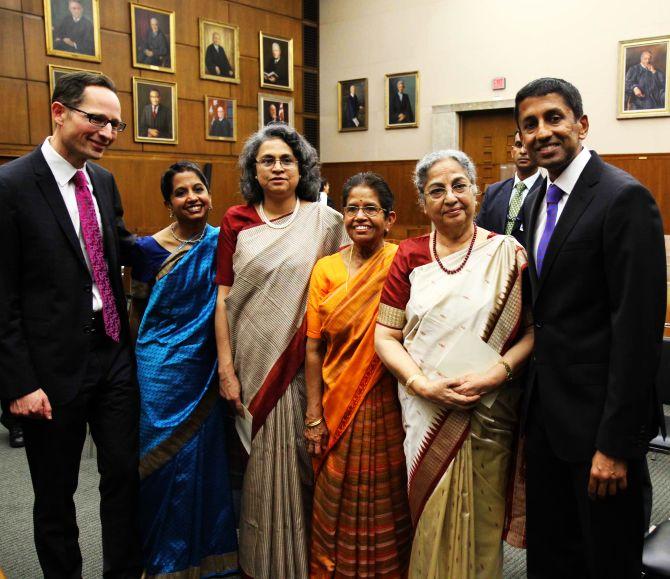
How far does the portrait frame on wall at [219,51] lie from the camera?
928cm

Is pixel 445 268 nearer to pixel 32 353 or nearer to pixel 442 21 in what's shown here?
pixel 32 353

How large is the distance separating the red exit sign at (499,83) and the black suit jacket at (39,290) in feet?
26.9

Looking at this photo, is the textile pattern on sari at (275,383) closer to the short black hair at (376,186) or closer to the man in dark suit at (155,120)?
the short black hair at (376,186)

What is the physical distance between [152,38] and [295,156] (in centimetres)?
741

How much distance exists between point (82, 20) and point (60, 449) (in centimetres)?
745

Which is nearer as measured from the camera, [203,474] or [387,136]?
[203,474]

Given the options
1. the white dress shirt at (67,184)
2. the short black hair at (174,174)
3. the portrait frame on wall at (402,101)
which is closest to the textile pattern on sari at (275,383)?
the short black hair at (174,174)

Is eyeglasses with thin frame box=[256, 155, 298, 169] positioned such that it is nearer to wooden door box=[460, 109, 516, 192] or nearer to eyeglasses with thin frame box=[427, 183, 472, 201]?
eyeglasses with thin frame box=[427, 183, 472, 201]

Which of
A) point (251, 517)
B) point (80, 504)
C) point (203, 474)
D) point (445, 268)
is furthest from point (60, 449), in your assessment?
point (445, 268)

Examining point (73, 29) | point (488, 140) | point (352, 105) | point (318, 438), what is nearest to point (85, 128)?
point (318, 438)

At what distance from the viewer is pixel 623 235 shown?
4.87 feet

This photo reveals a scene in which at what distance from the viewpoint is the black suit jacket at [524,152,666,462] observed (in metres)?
1.48

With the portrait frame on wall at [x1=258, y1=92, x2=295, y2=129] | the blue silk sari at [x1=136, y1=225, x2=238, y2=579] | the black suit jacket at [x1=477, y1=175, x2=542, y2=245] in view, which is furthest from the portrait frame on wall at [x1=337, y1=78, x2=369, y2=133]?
the blue silk sari at [x1=136, y1=225, x2=238, y2=579]

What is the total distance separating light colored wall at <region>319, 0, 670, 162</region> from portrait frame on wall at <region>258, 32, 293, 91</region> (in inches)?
29.6
